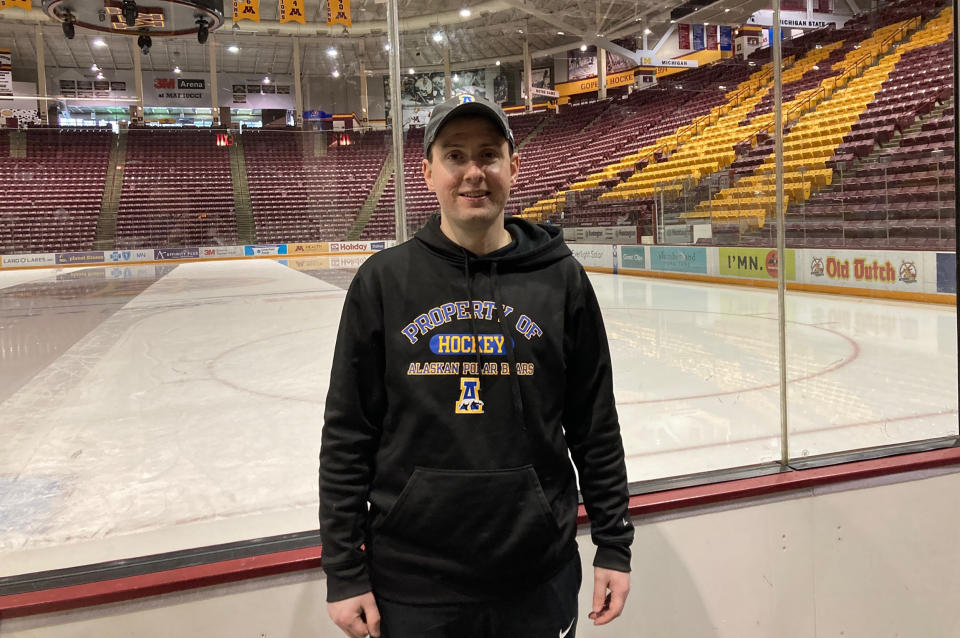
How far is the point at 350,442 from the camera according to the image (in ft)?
3.24

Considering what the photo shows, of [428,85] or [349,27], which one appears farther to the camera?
[349,27]

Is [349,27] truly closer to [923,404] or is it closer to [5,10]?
[5,10]

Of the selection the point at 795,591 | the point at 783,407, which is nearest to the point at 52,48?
the point at 783,407

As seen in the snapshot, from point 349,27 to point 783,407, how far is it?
1.57m

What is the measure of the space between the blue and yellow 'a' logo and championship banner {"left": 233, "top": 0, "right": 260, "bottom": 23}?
4.77ft

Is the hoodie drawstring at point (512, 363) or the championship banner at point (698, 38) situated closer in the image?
the hoodie drawstring at point (512, 363)

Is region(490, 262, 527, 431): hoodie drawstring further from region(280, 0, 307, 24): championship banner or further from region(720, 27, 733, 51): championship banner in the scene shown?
region(720, 27, 733, 51): championship banner

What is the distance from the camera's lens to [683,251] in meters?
6.13

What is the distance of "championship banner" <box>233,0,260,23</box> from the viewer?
1.95 meters

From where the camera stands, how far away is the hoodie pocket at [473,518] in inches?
38.5

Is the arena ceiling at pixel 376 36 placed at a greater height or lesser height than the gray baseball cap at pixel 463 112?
greater

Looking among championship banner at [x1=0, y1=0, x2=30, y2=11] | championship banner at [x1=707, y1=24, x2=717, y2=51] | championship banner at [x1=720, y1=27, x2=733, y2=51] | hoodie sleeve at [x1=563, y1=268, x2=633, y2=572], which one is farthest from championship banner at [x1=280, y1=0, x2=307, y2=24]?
championship banner at [x1=720, y1=27, x2=733, y2=51]

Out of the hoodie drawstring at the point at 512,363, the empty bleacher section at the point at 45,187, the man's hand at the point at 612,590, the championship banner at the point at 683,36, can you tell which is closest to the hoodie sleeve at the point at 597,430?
the man's hand at the point at 612,590

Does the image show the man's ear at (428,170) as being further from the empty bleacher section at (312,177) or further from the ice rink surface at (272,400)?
the empty bleacher section at (312,177)
